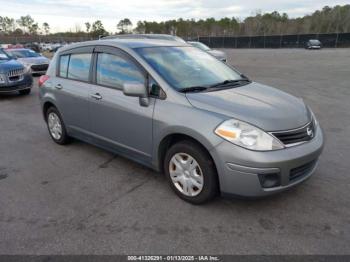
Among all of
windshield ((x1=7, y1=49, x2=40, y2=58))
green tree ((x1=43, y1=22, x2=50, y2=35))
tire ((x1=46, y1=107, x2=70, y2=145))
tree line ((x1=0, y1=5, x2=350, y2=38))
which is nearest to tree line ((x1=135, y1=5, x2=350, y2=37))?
tree line ((x1=0, y1=5, x2=350, y2=38))

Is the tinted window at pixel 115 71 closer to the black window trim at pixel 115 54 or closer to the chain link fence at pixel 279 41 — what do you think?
the black window trim at pixel 115 54

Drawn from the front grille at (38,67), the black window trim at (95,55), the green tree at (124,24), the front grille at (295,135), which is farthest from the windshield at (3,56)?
the green tree at (124,24)

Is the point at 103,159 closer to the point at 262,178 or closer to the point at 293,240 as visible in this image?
the point at 262,178

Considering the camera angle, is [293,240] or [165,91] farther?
[165,91]

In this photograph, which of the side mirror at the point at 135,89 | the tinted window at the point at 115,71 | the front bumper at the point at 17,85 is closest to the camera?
the side mirror at the point at 135,89

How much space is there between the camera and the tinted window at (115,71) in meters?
3.72

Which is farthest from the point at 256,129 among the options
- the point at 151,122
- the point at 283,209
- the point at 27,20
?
the point at 27,20

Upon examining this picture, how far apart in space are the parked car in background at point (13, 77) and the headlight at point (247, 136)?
888cm

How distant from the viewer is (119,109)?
3861 millimetres

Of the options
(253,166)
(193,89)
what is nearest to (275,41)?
(193,89)

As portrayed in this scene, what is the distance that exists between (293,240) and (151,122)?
186 cm

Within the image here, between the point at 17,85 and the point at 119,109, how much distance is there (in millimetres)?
7552

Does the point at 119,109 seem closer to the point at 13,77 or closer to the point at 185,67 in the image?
the point at 185,67

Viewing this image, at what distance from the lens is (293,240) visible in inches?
108
